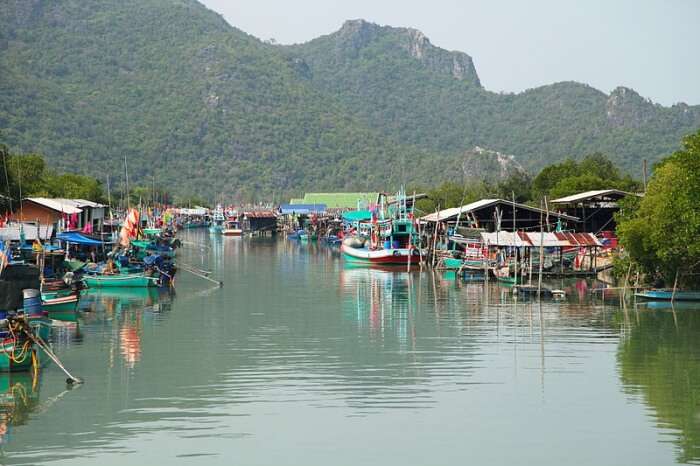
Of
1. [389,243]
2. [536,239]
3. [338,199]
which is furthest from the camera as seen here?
[338,199]

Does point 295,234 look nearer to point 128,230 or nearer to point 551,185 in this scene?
point 551,185

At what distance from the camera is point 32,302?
28.3 meters

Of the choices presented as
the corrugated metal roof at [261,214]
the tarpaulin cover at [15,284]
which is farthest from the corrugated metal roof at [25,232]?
the corrugated metal roof at [261,214]

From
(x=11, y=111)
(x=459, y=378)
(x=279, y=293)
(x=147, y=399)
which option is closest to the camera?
(x=147, y=399)

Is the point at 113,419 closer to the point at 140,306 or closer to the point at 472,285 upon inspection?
the point at 140,306

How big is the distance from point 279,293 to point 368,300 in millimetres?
5210

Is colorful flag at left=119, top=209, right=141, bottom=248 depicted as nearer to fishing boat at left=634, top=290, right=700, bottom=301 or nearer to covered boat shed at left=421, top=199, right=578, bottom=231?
covered boat shed at left=421, top=199, right=578, bottom=231

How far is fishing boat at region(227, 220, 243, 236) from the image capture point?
13262 cm

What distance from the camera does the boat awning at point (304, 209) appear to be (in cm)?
14762

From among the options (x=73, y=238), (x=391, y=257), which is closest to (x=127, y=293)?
(x=73, y=238)

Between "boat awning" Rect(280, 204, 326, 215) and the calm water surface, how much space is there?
103604 mm

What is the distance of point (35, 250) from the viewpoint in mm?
43438

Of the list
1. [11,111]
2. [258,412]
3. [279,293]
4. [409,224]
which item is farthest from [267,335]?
[11,111]

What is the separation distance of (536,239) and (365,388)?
1224 inches
